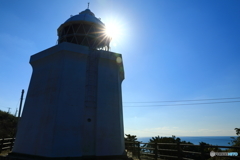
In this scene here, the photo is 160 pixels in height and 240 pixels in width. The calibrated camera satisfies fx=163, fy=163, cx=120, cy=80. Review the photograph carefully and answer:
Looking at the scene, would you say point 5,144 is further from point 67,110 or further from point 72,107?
point 72,107

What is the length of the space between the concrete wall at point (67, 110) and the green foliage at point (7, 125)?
21742 millimetres

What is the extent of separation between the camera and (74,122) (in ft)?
32.9

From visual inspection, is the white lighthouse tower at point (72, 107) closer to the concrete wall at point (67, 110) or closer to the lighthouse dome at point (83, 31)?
the concrete wall at point (67, 110)

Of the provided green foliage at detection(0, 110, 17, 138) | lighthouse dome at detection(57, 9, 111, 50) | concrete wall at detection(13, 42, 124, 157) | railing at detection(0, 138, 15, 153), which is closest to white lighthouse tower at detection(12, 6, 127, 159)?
concrete wall at detection(13, 42, 124, 157)

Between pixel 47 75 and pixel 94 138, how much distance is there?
5.39 m

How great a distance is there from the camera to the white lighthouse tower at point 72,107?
31.7 ft

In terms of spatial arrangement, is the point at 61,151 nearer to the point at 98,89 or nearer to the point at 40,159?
the point at 40,159

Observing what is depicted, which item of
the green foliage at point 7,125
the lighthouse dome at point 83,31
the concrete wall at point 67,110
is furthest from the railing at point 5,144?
the green foliage at point 7,125

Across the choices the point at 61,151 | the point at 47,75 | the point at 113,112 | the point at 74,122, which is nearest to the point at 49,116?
the point at 74,122

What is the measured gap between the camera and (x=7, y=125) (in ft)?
105

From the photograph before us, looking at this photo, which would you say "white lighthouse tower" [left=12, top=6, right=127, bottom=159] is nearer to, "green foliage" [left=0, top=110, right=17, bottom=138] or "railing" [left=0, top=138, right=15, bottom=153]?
"railing" [left=0, top=138, right=15, bottom=153]

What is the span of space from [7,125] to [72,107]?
30026mm

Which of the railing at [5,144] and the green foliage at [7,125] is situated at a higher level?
the green foliage at [7,125]

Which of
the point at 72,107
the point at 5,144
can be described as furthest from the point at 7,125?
the point at 72,107
